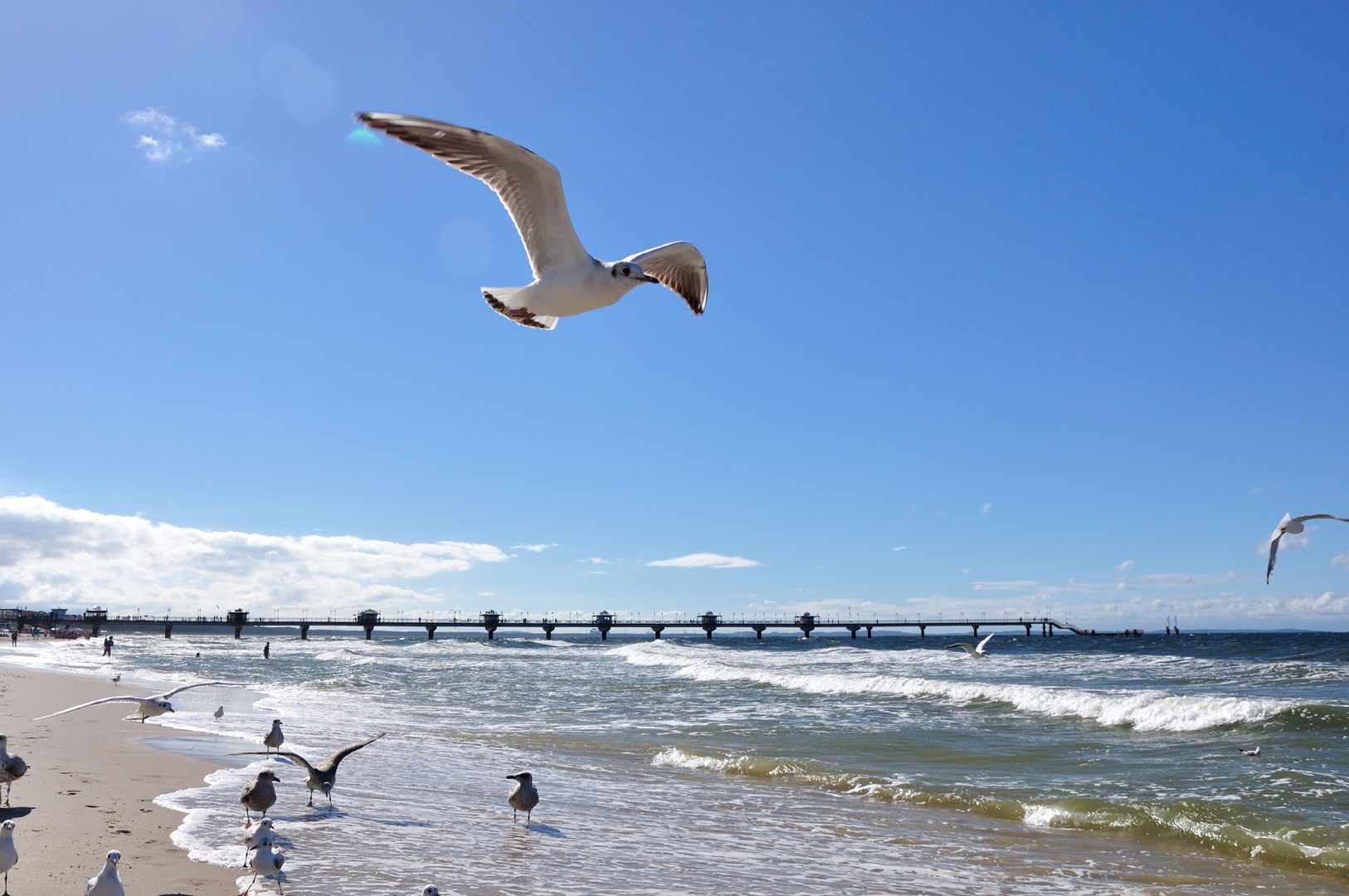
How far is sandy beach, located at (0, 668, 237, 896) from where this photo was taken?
5.07 m

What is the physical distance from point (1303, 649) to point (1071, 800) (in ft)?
143

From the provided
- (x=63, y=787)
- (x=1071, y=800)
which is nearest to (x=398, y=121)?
(x=63, y=787)

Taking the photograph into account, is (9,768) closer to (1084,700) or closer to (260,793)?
(260,793)

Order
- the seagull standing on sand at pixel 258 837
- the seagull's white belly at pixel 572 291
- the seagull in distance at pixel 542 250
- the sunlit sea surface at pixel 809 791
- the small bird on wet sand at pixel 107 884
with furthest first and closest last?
1. the sunlit sea surface at pixel 809 791
2. the seagull's white belly at pixel 572 291
3. the seagull in distance at pixel 542 250
4. the seagull standing on sand at pixel 258 837
5. the small bird on wet sand at pixel 107 884

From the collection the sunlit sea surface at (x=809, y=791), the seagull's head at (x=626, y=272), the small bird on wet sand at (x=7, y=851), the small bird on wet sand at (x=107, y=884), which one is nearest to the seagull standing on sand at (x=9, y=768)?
the sunlit sea surface at (x=809, y=791)

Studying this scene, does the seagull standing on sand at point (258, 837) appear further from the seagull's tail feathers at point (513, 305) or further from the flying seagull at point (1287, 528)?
the flying seagull at point (1287, 528)

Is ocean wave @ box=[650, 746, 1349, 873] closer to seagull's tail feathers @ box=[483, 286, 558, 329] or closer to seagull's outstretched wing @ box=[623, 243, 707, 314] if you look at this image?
seagull's outstretched wing @ box=[623, 243, 707, 314]

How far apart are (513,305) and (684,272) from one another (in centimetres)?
159

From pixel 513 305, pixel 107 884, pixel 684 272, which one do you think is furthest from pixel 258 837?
pixel 684 272

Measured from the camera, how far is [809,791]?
368 inches

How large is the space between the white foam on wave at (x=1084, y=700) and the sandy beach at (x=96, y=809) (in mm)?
12193

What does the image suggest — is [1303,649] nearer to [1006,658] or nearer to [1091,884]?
[1006,658]

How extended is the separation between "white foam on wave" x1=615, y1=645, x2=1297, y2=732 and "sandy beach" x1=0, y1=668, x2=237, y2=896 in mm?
12193

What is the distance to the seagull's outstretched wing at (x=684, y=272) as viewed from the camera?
23.2ft
